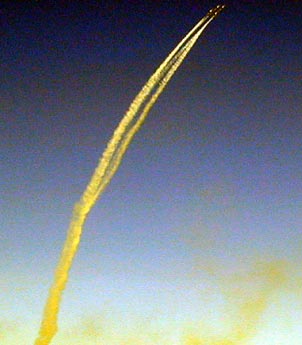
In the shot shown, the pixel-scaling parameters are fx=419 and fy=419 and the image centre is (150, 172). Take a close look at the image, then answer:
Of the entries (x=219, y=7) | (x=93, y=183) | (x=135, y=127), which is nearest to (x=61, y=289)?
(x=93, y=183)

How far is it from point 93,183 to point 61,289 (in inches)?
554

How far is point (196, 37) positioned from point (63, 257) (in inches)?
1183

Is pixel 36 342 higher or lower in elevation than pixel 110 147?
lower

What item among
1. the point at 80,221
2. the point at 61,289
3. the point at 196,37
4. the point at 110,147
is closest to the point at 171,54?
the point at 196,37

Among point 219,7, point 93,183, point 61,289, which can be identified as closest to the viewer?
→ point 219,7

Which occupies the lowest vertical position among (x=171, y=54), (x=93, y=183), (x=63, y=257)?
(x=63, y=257)

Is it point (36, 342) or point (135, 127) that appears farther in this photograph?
point (36, 342)

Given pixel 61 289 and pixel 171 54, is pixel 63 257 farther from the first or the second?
pixel 171 54

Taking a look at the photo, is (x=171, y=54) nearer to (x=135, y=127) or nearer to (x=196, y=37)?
(x=196, y=37)

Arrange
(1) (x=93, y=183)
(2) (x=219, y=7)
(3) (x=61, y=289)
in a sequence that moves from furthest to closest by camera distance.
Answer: (3) (x=61, y=289) → (1) (x=93, y=183) → (2) (x=219, y=7)

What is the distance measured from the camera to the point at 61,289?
51.0 meters

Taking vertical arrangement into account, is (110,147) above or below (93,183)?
above

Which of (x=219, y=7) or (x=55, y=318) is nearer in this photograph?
(x=219, y=7)

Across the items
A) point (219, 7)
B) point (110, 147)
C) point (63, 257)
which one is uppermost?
point (219, 7)
